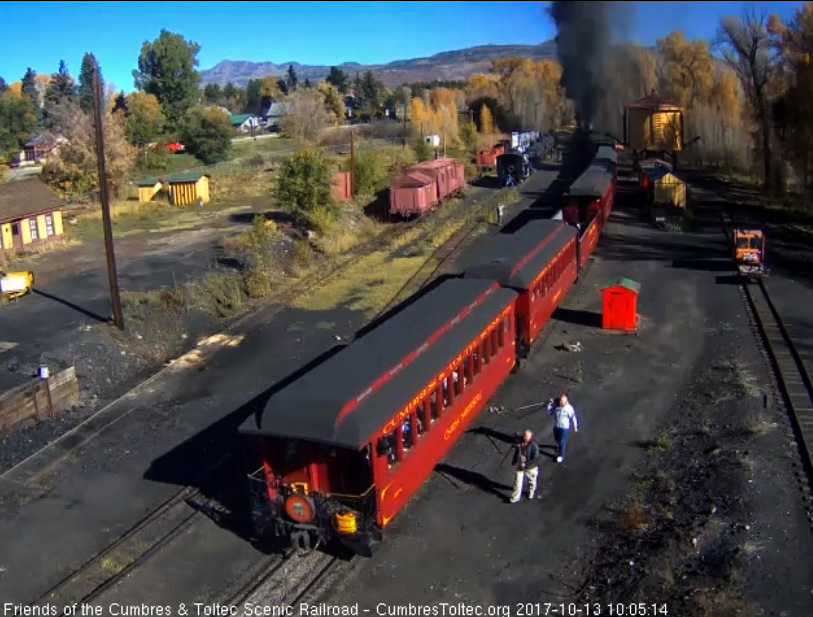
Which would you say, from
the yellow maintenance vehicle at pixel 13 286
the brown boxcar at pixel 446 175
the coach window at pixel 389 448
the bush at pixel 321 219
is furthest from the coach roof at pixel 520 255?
the brown boxcar at pixel 446 175

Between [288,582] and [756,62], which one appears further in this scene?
[756,62]

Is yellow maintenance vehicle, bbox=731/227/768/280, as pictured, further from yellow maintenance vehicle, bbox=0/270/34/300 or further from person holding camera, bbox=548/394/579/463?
yellow maintenance vehicle, bbox=0/270/34/300

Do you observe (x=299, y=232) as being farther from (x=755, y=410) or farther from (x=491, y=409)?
(x=755, y=410)

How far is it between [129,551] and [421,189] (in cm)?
3034

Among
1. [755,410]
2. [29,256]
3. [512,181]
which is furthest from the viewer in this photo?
[512,181]

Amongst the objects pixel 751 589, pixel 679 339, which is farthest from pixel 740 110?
pixel 751 589

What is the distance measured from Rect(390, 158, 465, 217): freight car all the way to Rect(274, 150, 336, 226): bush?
595 cm

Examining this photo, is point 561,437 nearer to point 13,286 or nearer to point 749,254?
point 749,254

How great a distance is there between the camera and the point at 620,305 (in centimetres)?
2239

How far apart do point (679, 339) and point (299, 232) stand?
19.7 meters

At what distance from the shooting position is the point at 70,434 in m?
17.2

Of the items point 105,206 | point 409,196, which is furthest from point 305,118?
point 105,206

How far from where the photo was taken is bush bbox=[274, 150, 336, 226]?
1351 inches

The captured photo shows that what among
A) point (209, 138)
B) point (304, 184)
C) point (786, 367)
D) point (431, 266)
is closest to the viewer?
point (786, 367)
